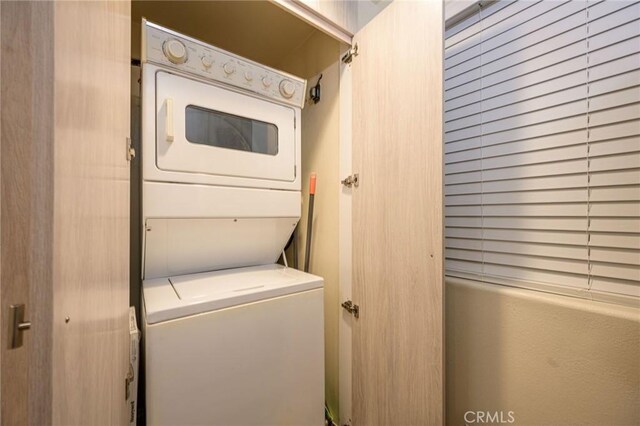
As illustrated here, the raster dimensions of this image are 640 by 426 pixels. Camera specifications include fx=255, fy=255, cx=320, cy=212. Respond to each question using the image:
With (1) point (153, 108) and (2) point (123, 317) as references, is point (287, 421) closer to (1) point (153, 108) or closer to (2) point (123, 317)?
(2) point (123, 317)

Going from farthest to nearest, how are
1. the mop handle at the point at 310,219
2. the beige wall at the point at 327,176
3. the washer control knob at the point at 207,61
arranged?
1. the mop handle at the point at 310,219
2. the beige wall at the point at 327,176
3. the washer control knob at the point at 207,61

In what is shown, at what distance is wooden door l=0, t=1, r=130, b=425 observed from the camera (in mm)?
372

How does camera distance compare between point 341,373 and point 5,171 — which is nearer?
point 5,171

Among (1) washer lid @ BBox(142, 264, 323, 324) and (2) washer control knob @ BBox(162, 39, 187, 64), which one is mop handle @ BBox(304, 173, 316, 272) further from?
(2) washer control knob @ BBox(162, 39, 187, 64)

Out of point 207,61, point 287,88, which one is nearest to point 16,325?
point 207,61

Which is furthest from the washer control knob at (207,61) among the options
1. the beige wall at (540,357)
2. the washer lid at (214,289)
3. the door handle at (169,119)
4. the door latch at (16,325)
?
the beige wall at (540,357)

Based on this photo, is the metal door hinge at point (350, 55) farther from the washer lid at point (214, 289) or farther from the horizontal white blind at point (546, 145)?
the washer lid at point (214, 289)

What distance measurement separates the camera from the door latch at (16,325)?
367 mm

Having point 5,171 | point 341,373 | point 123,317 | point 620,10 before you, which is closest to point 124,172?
point 123,317

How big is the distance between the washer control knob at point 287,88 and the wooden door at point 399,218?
0.41m

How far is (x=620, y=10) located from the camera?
110cm

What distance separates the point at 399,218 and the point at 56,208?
129 centimetres

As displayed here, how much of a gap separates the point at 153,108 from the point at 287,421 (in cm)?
175

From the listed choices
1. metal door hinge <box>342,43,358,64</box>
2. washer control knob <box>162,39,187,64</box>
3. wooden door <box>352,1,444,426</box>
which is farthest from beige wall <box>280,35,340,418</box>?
washer control knob <box>162,39,187,64</box>
